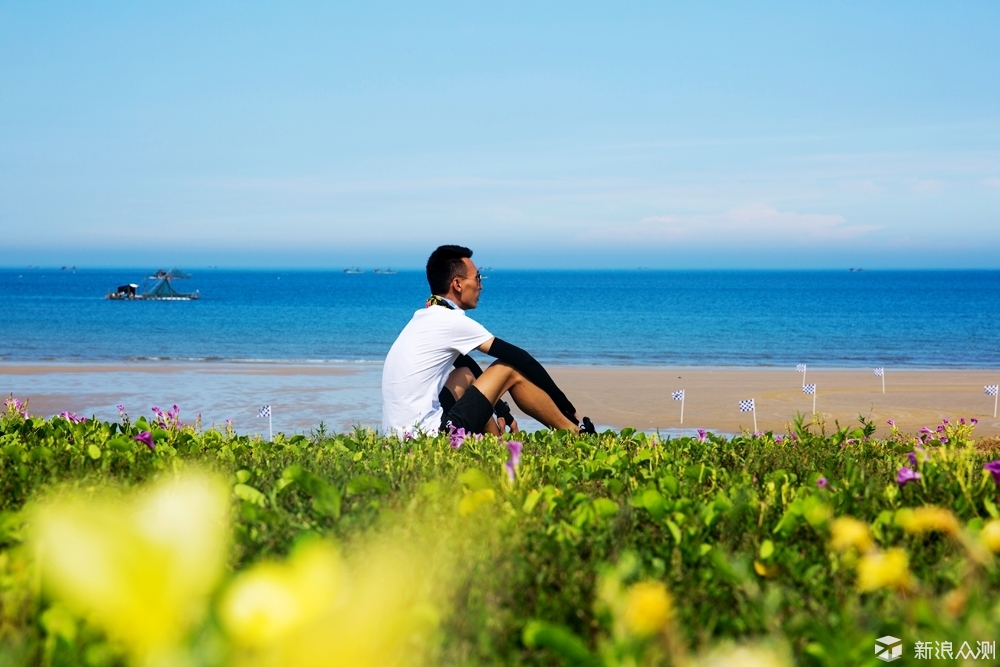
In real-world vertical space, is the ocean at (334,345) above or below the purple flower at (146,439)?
below

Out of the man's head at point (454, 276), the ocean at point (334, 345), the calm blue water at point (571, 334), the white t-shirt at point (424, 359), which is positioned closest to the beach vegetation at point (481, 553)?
the white t-shirt at point (424, 359)

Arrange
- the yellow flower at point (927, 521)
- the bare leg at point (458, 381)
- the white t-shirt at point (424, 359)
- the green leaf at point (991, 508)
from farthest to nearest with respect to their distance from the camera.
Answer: the bare leg at point (458, 381)
the white t-shirt at point (424, 359)
the green leaf at point (991, 508)
the yellow flower at point (927, 521)

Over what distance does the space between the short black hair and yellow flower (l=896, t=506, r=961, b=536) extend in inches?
196

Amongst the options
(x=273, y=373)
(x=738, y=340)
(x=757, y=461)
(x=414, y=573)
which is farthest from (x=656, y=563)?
(x=738, y=340)

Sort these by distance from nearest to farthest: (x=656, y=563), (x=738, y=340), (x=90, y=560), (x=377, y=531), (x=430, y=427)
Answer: (x=90, y=560) < (x=656, y=563) < (x=377, y=531) < (x=430, y=427) < (x=738, y=340)

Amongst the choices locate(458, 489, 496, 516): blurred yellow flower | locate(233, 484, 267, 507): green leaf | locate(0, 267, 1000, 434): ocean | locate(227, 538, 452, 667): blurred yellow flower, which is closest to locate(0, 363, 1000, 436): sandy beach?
locate(0, 267, 1000, 434): ocean

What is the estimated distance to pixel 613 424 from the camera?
18062mm

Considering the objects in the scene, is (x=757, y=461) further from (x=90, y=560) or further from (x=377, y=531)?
(x=90, y=560)

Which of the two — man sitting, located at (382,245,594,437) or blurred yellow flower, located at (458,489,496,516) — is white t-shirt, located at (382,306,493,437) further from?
blurred yellow flower, located at (458,489,496,516)

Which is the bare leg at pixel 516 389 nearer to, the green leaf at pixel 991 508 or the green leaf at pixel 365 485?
the green leaf at pixel 365 485

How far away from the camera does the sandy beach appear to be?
60.3ft

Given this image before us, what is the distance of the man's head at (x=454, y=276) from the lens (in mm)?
7398

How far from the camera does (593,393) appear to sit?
922 inches

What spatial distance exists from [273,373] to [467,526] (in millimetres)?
25580
